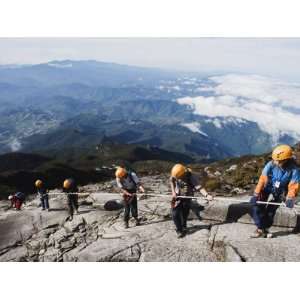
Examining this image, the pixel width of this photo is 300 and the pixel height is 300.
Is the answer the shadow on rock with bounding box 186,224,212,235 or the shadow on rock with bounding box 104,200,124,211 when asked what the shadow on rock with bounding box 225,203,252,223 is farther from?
the shadow on rock with bounding box 104,200,124,211

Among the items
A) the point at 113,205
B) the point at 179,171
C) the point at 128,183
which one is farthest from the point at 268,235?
the point at 113,205

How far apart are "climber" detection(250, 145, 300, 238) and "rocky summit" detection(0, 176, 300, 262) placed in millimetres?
1010

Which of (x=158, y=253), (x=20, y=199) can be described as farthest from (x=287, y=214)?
(x=20, y=199)

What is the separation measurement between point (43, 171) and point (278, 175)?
110m

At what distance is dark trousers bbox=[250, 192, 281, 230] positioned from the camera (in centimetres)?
1181

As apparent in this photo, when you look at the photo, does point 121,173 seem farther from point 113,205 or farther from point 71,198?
point 71,198

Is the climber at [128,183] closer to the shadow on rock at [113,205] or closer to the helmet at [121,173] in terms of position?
the helmet at [121,173]

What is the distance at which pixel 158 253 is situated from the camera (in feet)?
40.5

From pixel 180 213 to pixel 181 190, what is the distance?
100cm

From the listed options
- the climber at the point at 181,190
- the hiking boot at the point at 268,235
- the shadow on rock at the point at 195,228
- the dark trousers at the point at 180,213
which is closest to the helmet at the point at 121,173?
the climber at the point at 181,190

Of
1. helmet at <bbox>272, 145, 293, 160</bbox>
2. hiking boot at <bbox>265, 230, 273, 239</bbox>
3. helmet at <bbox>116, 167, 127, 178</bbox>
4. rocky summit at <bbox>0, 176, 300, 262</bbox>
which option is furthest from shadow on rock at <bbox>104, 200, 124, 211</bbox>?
helmet at <bbox>272, 145, 293, 160</bbox>

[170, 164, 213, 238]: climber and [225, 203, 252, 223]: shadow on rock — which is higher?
[170, 164, 213, 238]: climber

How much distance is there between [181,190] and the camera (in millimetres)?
12750

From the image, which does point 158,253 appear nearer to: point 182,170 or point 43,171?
point 182,170
